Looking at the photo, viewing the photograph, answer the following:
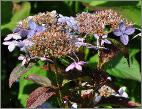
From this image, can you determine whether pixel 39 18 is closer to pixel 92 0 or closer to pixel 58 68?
pixel 58 68

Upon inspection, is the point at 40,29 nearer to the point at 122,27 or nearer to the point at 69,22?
the point at 69,22

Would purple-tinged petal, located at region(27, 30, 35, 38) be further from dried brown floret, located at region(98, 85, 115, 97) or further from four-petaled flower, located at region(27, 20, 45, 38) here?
dried brown floret, located at region(98, 85, 115, 97)

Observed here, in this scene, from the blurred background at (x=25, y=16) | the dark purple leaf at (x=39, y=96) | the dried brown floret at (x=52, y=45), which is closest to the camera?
the dried brown floret at (x=52, y=45)

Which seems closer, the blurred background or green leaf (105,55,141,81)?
green leaf (105,55,141,81)

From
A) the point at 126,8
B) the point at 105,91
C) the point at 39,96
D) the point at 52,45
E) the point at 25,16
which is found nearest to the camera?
the point at 52,45

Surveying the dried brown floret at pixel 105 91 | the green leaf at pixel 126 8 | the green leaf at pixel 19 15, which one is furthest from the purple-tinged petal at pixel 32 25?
the green leaf at pixel 19 15

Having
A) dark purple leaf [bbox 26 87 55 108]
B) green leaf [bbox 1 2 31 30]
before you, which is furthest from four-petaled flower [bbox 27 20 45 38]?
green leaf [bbox 1 2 31 30]

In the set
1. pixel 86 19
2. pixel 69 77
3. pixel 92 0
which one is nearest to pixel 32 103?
pixel 69 77

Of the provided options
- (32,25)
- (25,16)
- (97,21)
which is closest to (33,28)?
(32,25)

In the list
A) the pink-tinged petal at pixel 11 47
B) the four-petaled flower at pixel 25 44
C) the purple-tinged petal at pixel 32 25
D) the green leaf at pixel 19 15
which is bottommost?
the pink-tinged petal at pixel 11 47

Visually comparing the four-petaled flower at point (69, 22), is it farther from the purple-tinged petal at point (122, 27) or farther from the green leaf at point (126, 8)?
the green leaf at point (126, 8)
